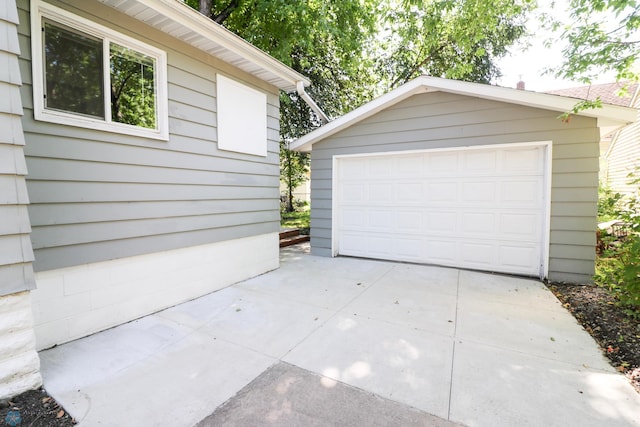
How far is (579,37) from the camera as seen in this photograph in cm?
445

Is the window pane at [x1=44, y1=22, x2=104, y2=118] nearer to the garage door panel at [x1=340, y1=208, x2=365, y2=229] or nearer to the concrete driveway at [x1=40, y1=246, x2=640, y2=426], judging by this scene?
the concrete driveway at [x1=40, y1=246, x2=640, y2=426]

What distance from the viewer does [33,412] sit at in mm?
1846

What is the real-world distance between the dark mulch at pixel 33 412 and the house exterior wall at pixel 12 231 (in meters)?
0.07

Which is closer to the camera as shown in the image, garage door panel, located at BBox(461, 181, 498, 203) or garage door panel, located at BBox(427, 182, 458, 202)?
garage door panel, located at BBox(461, 181, 498, 203)

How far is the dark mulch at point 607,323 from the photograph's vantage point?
2434 mm

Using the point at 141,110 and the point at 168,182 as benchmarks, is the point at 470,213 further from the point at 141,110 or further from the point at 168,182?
the point at 141,110

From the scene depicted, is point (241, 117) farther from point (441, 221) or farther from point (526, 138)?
point (526, 138)

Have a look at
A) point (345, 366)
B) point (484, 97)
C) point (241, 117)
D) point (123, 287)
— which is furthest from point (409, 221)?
point (123, 287)

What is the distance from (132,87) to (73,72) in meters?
0.53

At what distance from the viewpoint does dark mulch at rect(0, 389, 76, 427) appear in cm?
176

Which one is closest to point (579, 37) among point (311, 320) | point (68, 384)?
point (311, 320)

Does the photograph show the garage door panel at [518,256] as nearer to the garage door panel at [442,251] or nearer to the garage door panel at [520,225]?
the garage door panel at [520,225]

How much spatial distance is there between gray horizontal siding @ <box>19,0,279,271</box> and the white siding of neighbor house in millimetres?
10438

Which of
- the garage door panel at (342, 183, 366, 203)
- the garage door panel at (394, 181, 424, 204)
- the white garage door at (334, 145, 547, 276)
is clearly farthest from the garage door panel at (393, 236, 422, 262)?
the garage door panel at (342, 183, 366, 203)
